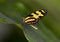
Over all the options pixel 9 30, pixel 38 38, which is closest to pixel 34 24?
pixel 38 38

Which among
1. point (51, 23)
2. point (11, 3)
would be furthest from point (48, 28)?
point (11, 3)

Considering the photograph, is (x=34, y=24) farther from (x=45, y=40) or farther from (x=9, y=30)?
(x=9, y=30)

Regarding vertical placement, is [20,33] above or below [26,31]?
above

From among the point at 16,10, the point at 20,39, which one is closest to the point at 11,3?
the point at 16,10

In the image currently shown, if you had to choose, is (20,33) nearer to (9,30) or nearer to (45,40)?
(9,30)

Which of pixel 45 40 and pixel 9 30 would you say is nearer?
pixel 45 40

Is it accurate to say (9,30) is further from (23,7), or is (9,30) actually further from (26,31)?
(26,31)

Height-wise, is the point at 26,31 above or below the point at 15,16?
below
